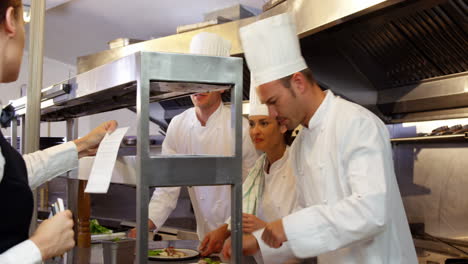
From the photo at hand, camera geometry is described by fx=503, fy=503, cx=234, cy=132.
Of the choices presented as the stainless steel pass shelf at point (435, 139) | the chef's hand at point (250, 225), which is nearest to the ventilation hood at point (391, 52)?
the stainless steel pass shelf at point (435, 139)

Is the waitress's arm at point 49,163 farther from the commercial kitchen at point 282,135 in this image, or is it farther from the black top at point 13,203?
A: the black top at point 13,203

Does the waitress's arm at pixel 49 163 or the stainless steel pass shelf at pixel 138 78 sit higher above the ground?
the stainless steel pass shelf at pixel 138 78

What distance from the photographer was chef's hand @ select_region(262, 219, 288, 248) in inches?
70.5

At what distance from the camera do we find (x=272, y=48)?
80.5 inches

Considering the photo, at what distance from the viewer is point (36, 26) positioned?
6.89 feet

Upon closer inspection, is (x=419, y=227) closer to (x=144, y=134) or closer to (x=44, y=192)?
(x=144, y=134)

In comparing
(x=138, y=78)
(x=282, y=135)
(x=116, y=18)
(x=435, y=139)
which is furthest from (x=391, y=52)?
(x=116, y=18)

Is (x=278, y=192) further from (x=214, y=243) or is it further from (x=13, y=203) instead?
(x=13, y=203)

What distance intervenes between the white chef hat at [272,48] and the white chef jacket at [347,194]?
23 centimetres

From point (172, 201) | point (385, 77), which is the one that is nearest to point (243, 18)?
point (385, 77)

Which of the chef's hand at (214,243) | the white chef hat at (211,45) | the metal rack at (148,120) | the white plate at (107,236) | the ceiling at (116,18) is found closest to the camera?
the metal rack at (148,120)

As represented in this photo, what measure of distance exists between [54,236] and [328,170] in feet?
3.53

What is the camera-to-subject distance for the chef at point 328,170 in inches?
69.8

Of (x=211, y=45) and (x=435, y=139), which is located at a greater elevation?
(x=211, y=45)
